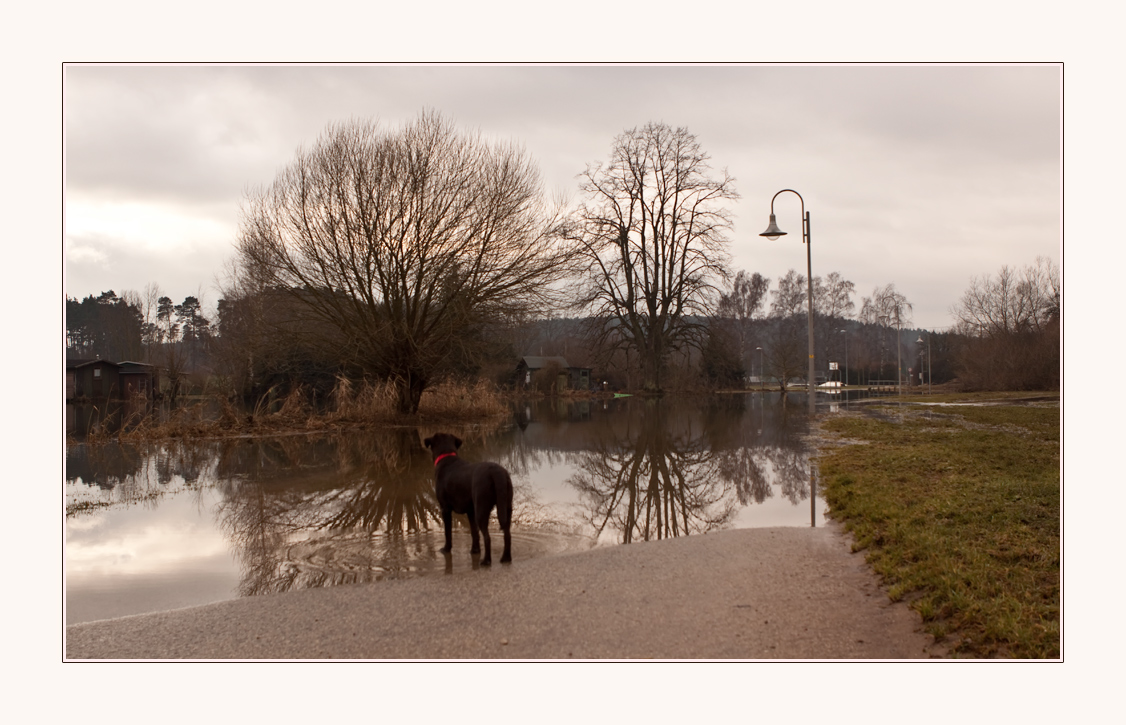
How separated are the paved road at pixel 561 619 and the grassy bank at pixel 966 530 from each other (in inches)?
11.3

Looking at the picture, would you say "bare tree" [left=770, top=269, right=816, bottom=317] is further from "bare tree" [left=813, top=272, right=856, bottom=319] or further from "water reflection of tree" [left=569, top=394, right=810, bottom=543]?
"water reflection of tree" [left=569, top=394, right=810, bottom=543]

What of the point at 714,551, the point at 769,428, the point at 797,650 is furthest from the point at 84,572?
the point at 769,428

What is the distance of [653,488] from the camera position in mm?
10898

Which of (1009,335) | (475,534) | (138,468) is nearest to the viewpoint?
(475,534)

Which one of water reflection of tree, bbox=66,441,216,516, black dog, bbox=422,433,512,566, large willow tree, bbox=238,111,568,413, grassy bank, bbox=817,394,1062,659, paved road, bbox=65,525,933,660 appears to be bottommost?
water reflection of tree, bbox=66,441,216,516

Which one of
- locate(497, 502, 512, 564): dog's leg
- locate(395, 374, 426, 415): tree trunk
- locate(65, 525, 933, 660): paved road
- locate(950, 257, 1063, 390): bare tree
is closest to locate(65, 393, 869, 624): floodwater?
locate(497, 502, 512, 564): dog's leg

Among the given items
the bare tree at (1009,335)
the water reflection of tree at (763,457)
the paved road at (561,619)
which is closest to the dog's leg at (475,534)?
the paved road at (561,619)

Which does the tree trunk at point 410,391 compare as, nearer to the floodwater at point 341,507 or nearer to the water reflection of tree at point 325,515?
the floodwater at point 341,507

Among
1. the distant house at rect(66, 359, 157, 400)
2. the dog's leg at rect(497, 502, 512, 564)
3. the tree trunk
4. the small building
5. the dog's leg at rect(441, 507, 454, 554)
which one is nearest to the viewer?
the dog's leg at rect(497, 502, 512, 564)

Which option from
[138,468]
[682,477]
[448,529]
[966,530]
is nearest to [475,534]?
[448,529]

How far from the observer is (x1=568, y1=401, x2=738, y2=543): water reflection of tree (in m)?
8.30

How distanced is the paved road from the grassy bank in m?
0.29

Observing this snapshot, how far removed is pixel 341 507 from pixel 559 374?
45.8 m

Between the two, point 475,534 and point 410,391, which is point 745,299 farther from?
point 475,534
